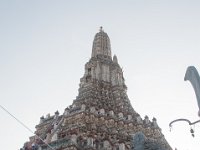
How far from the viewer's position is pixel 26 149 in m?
40.4

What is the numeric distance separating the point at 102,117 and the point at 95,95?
8051 mm

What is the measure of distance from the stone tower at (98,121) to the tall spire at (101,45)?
1720 millimetres

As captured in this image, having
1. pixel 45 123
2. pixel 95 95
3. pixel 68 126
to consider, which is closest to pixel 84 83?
pixel 95 95

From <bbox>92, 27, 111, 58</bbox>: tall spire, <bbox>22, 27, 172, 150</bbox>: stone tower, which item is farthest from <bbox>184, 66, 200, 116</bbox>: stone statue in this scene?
<bbox>92, 27, 111, 58</bbox>: tall spire

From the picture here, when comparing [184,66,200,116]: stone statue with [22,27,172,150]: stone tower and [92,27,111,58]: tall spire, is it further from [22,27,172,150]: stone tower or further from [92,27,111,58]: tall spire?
[92,27,111,58]: tall spire

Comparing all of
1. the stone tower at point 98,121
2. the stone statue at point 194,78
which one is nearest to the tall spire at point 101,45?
the stone tower at point 98,121

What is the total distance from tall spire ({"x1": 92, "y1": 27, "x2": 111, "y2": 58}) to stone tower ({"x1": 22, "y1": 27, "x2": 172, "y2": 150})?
1.72m

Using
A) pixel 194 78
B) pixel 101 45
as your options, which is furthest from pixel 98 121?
pixel 194 78

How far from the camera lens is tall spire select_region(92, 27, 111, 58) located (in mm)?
70444

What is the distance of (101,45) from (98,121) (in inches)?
1112

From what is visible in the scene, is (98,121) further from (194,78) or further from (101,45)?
(194,78)

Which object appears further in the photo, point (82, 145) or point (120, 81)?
point (120, 81)

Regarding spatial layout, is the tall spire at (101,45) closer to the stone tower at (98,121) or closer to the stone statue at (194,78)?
the stone tower at (98,121)

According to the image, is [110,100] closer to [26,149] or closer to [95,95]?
[95,95]
